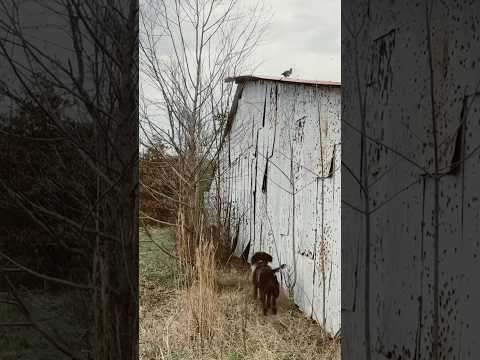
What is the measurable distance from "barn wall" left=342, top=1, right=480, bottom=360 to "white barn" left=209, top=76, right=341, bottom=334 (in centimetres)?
294

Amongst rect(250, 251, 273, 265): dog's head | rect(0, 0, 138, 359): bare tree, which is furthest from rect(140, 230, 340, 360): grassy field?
rect(0, 0, 138, 359): bare tree

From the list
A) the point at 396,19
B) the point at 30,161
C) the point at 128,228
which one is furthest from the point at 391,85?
the point at 30,161

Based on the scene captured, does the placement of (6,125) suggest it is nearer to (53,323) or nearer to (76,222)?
(76,222)

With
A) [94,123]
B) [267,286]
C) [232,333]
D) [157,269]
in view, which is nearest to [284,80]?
[267,286]

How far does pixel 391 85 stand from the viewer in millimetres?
893

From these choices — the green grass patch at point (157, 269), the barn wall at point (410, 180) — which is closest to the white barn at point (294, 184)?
the green grass patch at point (157, 269)

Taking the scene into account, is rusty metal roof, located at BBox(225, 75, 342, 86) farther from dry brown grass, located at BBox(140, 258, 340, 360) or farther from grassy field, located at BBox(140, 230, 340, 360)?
grassy field, located at BBox(140, 230, 340, 360)

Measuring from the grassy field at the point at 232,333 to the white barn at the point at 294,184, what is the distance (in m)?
0.18

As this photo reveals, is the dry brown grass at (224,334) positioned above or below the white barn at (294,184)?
below

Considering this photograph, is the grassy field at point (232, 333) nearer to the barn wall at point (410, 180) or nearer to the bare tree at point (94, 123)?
the bare tree at point (94, 123)

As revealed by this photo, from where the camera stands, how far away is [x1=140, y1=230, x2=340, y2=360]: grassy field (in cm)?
375

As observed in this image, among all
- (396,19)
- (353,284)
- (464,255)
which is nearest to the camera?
(464,255)

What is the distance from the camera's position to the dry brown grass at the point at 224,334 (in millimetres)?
3746

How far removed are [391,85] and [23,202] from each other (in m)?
0.65
